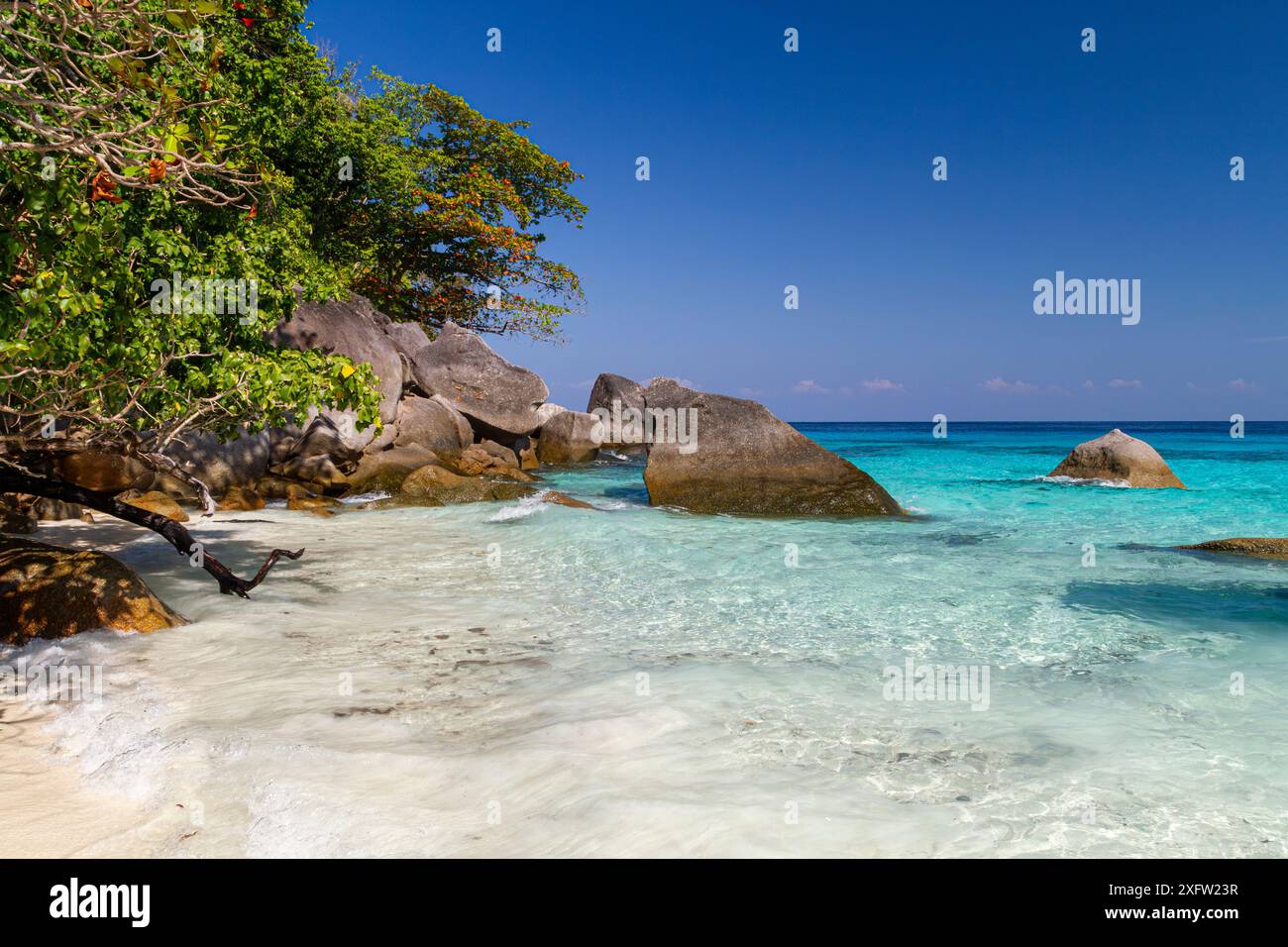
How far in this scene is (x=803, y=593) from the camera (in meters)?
8.59

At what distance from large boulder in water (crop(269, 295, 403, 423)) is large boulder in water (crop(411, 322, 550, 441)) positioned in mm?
1565

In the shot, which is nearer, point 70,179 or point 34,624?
point 70,179

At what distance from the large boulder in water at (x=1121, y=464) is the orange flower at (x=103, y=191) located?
72.1ft

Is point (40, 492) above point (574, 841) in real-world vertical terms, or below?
above

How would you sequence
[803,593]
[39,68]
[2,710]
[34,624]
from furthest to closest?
[803,593] < [34,624] < [2,710] < [39,68]

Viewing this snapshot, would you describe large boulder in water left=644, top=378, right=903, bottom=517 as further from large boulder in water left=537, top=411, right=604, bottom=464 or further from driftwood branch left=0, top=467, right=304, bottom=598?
large boulder in water left=537, top=411, right=604, bottom=464

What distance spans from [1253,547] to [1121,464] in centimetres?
1048

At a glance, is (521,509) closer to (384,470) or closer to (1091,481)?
(384,470)

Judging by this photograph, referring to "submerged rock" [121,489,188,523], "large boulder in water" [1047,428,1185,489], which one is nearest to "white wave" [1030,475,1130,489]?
"large boulder in water" [1047,428,1185,489]

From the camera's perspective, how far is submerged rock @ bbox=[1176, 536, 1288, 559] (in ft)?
35.4

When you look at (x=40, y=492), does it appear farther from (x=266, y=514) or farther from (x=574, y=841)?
(x=266, y=514)

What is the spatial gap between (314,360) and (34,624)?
281 cm

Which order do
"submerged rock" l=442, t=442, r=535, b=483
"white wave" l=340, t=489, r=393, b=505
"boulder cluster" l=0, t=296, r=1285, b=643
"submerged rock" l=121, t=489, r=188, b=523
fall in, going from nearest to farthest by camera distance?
"boulder cluster" l=0, t=296, r=1285, b=643, "submerged rock" l=121, t=489, r=188, b=523, "white wave" l=340, t=489, r=393, b=505, "submerged rock" l=442, t=442, r=535, b=483
